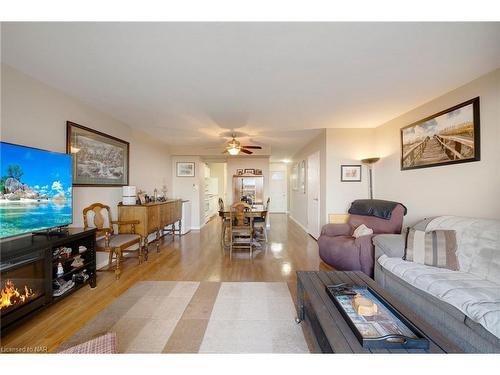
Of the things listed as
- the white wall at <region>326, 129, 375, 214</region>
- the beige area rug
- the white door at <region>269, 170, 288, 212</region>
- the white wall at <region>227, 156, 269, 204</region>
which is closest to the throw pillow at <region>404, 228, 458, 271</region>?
the beige area rug

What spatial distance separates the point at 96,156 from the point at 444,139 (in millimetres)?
4784

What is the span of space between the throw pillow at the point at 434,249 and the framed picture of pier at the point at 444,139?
0.95 metres

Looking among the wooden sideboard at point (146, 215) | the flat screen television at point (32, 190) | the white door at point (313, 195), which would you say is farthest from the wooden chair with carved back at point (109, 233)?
the white door at point (313, 195)

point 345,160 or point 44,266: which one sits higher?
point 345,160

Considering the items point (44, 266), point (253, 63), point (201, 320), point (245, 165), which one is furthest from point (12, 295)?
point (245, 165)

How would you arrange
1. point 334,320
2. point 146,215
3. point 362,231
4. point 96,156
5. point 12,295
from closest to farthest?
point 334,320 < point 12,295 < point 362,231 < point 96,156 < point 146,215

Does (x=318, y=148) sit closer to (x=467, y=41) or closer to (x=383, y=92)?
(x=383, y=92)

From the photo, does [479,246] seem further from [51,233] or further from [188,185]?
[188,185]

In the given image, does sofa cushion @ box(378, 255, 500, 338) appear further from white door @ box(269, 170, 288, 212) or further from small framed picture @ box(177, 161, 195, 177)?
white door @ box(269, 170, 288, 212)

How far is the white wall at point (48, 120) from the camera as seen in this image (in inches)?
74.5

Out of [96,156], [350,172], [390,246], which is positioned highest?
[96,156]

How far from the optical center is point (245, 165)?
630 cm

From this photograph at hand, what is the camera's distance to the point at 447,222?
2.11m

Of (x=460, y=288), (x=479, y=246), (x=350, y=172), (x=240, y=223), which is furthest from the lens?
(x=350, y=172)
